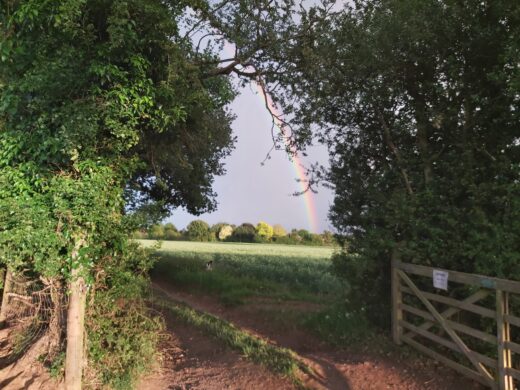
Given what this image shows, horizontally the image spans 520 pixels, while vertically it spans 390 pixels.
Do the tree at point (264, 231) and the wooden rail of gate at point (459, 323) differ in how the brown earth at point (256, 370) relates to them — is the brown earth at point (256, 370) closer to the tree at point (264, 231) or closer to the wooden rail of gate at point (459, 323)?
the wooden rail of gate at point (459, 323)

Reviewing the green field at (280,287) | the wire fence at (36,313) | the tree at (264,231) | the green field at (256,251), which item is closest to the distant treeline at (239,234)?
the tree at (264,231)

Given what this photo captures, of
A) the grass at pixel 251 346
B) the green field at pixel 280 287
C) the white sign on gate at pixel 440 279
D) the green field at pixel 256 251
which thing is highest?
the white sign on gate at pixel 440 279

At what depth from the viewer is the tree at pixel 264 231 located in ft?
225

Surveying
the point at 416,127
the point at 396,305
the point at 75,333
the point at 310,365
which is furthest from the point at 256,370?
the point at 416,127

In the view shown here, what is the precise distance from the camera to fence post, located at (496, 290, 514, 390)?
215 inches

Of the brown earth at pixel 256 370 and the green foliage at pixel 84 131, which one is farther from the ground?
the green foliage at pixel 84 131

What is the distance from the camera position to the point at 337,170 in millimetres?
9391

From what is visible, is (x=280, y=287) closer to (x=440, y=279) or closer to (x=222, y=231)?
(x=440, y=279)

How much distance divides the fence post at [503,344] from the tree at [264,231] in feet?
206

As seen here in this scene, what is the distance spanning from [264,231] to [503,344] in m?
64.7

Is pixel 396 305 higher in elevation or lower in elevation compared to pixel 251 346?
higher

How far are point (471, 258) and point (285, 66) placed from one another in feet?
16.1

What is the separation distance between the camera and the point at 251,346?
26.7 feet

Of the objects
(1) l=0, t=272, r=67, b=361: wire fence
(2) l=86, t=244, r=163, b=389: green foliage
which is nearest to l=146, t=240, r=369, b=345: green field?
(2) l=86, t=244, r=163, b=389: green foliage
